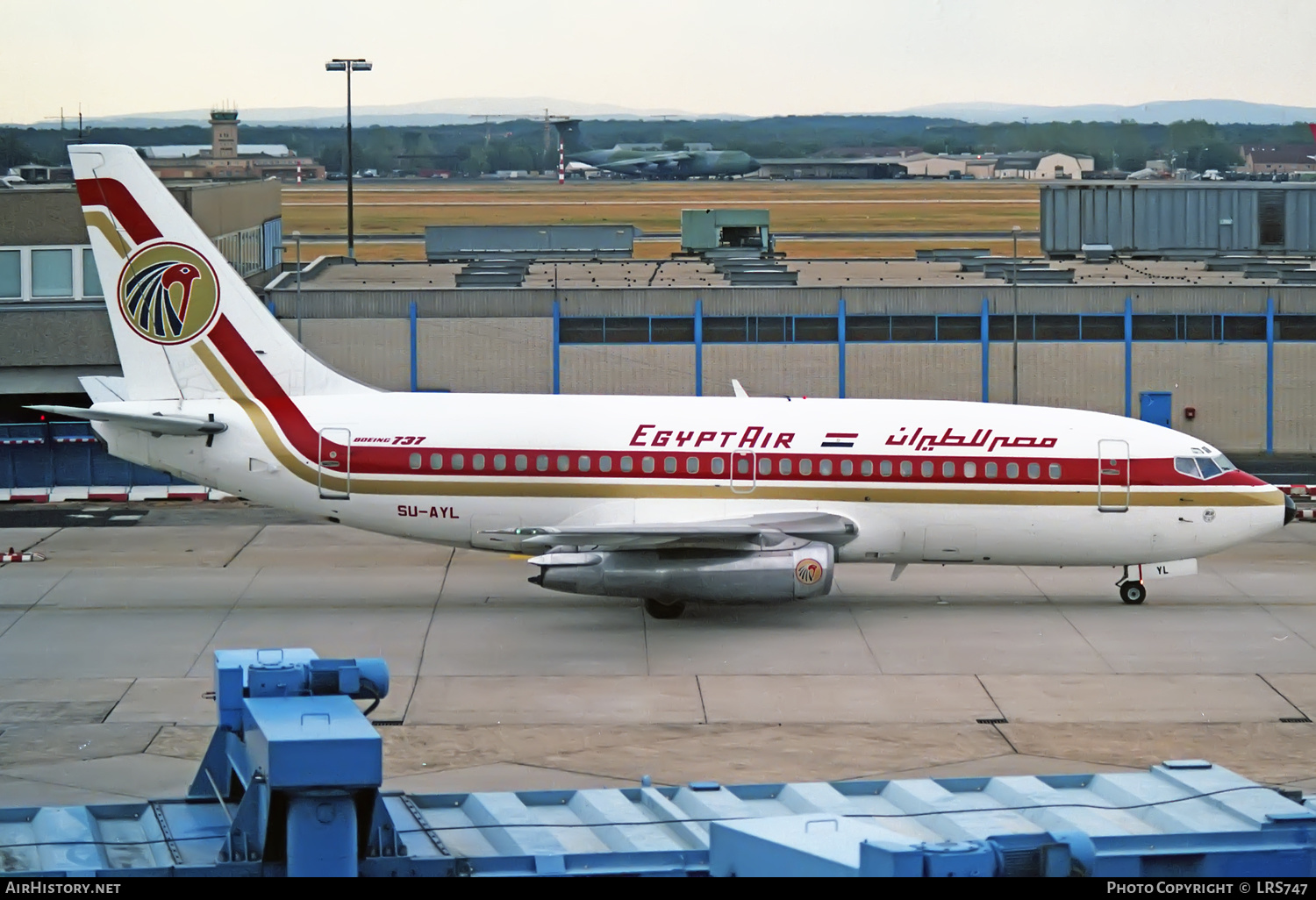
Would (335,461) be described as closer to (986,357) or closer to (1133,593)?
(1133,593)

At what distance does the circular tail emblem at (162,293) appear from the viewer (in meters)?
31.1

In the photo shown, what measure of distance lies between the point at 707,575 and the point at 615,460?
9.34 ft

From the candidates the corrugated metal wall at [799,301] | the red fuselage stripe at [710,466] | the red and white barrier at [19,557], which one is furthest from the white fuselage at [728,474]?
the corrugated metal wall at [799,301]

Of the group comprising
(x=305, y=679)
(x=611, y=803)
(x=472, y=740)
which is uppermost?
(x=305, y=679)

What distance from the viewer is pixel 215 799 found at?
12164mm

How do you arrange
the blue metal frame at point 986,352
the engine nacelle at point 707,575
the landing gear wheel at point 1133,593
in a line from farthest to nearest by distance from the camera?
the blue metal frame at point 986,352 < the landing gear wheel at point 1133,593 < the engine nacelle at point 707,575

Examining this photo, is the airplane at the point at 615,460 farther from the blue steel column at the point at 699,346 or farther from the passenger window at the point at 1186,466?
the blue steel column at the point at 699,346

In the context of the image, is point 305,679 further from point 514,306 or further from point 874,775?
point 514,306

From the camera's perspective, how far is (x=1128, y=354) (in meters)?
48.8

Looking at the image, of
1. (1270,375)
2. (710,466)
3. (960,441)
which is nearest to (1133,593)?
(960,441)

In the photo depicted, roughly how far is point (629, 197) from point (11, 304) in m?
147

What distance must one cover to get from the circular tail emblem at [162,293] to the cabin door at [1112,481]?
15816 mm

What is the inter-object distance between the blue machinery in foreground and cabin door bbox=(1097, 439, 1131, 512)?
18.5 m

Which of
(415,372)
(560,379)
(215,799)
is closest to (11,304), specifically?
(415,372)
